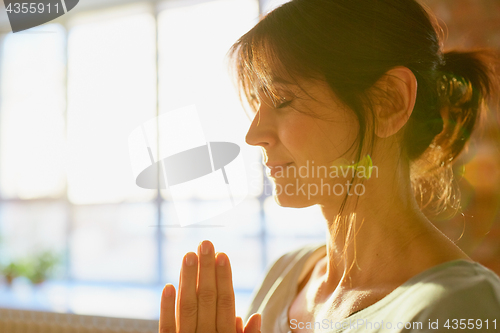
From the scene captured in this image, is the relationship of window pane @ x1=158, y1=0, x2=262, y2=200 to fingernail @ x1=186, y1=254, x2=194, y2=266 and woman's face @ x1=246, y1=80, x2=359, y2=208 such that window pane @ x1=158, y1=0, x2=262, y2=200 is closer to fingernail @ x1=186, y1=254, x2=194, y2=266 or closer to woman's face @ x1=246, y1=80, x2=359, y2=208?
woman's face @ x1=246, y1=80, x2=359, y2=208

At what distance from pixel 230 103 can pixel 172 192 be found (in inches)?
33.1

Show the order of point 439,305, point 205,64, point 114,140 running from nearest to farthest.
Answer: point 439,305 < point 205,64 < point 114,140

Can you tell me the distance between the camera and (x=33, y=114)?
3010mm

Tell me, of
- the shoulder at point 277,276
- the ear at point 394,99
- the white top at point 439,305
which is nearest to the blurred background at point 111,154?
the shoulder at point 277,276

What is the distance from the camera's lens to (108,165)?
108 inches

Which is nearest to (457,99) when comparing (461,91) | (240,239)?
(461,91)

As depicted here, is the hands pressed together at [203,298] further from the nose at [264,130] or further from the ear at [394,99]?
the ear at [394,99]

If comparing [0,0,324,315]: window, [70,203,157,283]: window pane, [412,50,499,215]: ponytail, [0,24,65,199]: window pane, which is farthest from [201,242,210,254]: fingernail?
[0,24,65,199]: window pane

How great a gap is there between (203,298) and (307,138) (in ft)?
1.00

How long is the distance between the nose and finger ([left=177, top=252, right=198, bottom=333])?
23 cm

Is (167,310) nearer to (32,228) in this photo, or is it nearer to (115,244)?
(115,244)

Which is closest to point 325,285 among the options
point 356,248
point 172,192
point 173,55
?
point 356,248

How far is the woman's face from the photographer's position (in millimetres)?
601

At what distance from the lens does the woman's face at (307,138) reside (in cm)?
60
